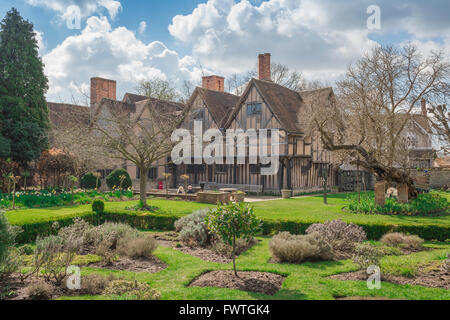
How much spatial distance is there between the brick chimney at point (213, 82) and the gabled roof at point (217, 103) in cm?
303

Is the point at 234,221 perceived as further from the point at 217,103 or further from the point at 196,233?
the point at 217,103

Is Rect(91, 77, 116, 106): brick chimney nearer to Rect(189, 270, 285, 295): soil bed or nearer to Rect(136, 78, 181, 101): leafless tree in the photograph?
Rect(136, 78, 181, 101): leafless tree

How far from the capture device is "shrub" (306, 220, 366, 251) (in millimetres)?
9172

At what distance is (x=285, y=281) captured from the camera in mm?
6723

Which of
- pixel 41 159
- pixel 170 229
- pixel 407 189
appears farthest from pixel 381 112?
pixel 41 159

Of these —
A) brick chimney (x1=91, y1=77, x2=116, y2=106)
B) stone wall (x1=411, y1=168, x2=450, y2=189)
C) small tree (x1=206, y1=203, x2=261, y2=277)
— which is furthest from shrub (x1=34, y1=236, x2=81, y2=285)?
stone wall (x1=411, y1=168, x2=450, y2=189)

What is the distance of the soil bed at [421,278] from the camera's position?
6445mm

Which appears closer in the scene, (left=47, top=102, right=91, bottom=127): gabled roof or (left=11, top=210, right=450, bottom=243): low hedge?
(left=11, top=210, right=450, bottom=243): low hedge

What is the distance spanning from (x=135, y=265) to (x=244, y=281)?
8.59 ft

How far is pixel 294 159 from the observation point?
83.4ft

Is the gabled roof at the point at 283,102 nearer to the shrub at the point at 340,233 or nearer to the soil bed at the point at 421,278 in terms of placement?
the shrub at the point at 340,233

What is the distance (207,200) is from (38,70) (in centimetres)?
1681

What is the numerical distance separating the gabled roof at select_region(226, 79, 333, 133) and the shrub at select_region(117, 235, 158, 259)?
16.7 meters
